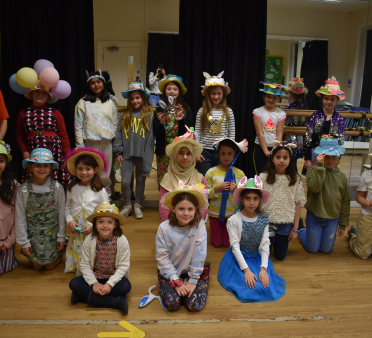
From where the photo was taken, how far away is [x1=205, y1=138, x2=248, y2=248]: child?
301 cm

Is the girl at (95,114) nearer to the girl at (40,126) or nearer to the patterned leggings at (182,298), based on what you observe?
the girl at (40,126)

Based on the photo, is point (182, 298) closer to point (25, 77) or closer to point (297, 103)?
point (25, 77)

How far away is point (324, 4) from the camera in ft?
12.8

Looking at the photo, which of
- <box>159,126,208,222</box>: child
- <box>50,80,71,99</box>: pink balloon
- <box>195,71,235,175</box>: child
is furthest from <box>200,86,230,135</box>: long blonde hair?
<box>50,80,71,99</box>: pink balloon

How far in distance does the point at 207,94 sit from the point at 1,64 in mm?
2177

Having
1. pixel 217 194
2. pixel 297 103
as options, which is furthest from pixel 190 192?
pixel 297 103

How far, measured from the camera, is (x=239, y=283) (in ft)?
7.73

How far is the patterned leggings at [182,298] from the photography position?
6.95 feet

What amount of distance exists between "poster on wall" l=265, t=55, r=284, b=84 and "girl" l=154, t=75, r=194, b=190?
108cm

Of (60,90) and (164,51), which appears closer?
(60,90)

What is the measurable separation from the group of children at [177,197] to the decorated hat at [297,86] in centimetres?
58

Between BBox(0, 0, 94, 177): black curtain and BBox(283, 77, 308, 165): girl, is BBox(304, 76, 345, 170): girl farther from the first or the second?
BBox(0, 0, 94, 177): black curtain

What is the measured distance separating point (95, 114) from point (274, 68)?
2073 millimetres

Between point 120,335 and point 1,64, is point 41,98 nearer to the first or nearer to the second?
point 1,64
